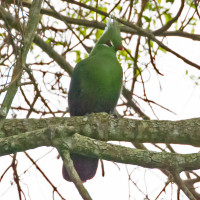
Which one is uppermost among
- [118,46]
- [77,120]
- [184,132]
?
[118,46]

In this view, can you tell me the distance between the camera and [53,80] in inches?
147

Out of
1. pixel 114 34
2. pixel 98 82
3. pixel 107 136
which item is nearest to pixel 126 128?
pixel 107 136

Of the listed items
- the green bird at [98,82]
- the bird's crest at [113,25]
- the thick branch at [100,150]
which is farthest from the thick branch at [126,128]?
the bird's crest at [113,25]

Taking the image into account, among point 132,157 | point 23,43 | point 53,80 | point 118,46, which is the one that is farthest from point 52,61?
point 132,157

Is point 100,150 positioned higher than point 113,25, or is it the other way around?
point 113,25

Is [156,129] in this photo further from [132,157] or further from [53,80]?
[53,80]

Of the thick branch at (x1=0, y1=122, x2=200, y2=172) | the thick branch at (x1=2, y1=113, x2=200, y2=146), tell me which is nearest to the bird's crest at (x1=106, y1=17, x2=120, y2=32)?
the thick branch at (x1=2, y1=113, x2=200, y2=146)

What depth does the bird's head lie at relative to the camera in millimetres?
3695

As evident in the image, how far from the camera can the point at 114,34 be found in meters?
3.75

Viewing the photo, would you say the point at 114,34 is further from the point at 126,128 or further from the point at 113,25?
the point at 126,128

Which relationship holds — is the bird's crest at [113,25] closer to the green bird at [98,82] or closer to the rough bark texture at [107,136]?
A: the green bird at [98,82]

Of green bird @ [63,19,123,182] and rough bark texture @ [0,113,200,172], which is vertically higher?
green bird @ [63,19,123,182]

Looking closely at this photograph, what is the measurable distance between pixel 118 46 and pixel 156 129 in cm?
137

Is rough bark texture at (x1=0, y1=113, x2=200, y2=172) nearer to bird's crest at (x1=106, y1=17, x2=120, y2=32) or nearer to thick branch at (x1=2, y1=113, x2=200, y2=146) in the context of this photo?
thick branch at (x1=2, y1=113, x2=200, y2=146)
